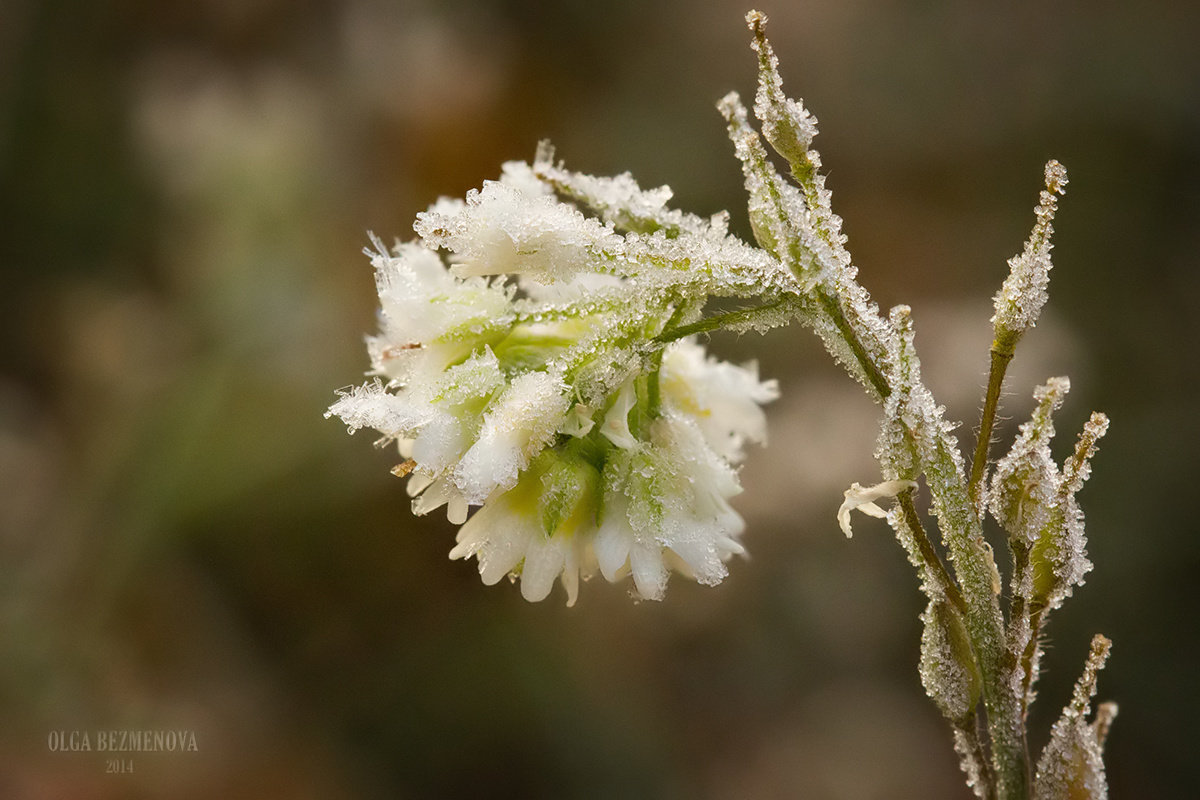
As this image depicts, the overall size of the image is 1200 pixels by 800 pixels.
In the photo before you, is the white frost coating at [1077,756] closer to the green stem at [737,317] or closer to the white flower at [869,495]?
the white flower at [869,495]

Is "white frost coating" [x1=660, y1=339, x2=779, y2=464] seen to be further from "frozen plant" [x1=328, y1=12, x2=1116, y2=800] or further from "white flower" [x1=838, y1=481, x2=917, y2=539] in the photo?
"white flower" [x1=838, y1=481, x2=917, y2=539]

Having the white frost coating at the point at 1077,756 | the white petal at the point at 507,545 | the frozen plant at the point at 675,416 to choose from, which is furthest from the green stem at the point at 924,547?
the white petal at the point at 507,545

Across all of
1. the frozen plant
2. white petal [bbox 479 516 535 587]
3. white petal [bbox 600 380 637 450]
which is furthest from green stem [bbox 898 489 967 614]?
white petal [bbox 479 516 535 587]

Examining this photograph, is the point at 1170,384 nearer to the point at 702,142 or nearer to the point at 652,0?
the point at 702,142

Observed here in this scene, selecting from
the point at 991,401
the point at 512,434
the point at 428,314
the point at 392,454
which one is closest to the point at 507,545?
the point at 512,434

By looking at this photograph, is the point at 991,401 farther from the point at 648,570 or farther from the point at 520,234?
the point at 520,234

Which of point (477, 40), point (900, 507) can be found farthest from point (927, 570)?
point (477, 40)

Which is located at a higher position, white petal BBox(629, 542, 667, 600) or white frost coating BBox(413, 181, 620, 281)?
white frost coating BBox(413, 181, 620, 281)
